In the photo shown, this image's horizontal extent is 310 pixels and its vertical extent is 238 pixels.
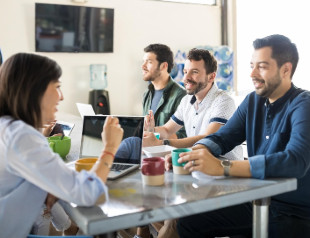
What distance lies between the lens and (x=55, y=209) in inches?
57.5

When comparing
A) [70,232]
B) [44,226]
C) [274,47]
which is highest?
[274,47]

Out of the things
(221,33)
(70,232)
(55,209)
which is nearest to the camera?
(55,209)

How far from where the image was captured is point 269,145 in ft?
5.13

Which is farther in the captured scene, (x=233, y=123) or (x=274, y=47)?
(x=233, y=123)

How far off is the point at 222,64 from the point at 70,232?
416 cm

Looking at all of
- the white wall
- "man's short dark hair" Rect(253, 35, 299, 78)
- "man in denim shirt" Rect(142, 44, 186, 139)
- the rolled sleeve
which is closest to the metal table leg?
the rolled sleeve

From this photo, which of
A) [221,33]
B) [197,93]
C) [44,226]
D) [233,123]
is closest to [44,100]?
[44,226]

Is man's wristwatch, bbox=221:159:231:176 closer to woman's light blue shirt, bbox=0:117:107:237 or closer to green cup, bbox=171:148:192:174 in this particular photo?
green cup, bbox=171:148:192:174

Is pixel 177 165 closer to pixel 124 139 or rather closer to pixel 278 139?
pixel 124 139

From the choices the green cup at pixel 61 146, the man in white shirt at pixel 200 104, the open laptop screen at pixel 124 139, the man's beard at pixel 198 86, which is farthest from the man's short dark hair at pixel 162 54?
the open laptop screen at pixel 124 139

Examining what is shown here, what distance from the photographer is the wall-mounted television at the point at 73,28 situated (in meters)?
4.88

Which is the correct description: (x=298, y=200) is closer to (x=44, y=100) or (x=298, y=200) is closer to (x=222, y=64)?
(x=44, y=100)

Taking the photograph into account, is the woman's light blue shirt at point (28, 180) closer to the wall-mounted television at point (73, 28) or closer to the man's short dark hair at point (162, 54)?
the man's short dark hair at point (162, 54)

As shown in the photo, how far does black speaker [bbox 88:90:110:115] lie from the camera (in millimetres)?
5027
